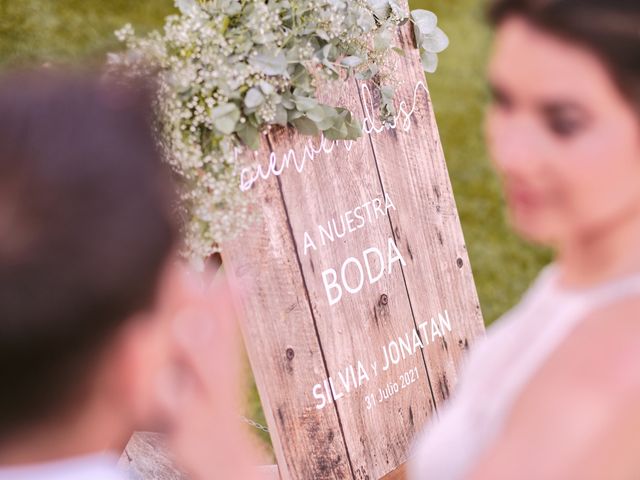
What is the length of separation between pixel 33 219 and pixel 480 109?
380 cm

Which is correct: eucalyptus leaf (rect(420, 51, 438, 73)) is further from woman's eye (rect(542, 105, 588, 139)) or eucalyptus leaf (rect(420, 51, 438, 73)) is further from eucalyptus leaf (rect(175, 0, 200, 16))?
woman's eye (rect(542, 105, 588, 139))

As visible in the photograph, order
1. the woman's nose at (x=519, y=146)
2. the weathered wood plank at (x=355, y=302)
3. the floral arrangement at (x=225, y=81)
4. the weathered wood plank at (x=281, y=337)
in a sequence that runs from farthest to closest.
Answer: the weathered wood plank at (x=355, y=302)
the weathered wood plank at (x=281, y=337)
the floral arrangement at (x=225, y=81)
the woman's nose at (x=519, y=146)

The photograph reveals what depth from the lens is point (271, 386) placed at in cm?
167

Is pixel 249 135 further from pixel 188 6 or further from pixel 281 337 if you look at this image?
pixel 281 337

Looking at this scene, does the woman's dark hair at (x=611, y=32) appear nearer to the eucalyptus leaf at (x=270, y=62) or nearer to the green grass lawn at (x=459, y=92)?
the eucalyptus leaf at (x=270, y=62)

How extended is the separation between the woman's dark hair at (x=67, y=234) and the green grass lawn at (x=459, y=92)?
2.84 m

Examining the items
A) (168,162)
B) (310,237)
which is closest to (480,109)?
(310,237)

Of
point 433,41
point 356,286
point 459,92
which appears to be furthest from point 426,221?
point 459,92

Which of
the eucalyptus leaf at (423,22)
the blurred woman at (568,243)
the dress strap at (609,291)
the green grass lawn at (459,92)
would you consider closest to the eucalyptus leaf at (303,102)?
the eucalyptus leaf at (423,22)

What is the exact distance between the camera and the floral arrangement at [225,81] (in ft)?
5.02

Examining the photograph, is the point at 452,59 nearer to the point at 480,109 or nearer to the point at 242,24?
the point at 480,109

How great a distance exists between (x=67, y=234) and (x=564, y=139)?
402 mm

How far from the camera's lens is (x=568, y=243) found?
782 millimetres

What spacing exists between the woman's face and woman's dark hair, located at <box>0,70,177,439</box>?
1.00 feet
